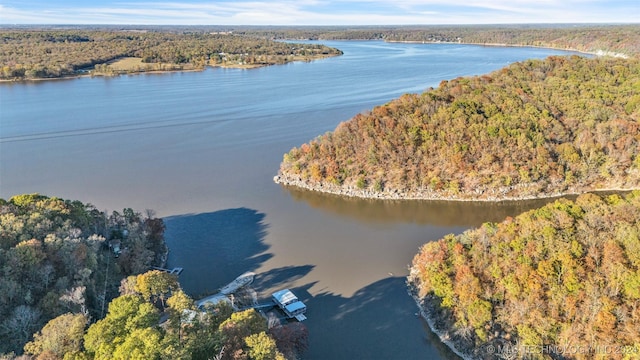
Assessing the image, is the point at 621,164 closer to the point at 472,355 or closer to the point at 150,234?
the point at 472,355

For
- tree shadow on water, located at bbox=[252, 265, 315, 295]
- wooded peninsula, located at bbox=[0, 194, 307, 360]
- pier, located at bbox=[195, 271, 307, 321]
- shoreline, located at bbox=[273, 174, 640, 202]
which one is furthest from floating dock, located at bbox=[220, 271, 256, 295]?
shoreline, located at bbox=[273, 174, 640, 202]

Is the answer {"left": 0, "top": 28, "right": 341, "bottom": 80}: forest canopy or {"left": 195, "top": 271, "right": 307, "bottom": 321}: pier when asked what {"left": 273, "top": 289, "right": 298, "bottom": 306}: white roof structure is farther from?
{"left": 0, "top": 28, "right": 341, "bottom": 80}: forest canopy

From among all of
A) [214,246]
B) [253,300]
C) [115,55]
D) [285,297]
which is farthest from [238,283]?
[115,55]

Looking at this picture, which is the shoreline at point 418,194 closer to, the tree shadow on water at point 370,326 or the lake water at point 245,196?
the lake water at point 245,196

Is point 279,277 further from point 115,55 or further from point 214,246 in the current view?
point 115,55

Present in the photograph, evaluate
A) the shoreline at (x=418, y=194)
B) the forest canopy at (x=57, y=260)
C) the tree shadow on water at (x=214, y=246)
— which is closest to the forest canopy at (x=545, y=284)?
the tree shadow on water at (x=214, y=246)
